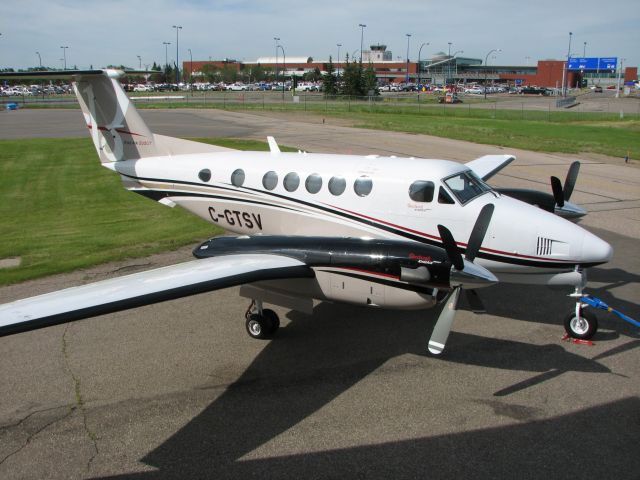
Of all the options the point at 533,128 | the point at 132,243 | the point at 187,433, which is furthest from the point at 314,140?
the point at 187,433

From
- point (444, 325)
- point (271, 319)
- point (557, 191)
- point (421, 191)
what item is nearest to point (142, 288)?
point (271, 319)

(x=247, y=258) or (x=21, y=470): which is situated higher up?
(x=247, y=258)

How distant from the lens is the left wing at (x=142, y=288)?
236 inches

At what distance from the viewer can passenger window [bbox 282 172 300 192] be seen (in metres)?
11.0

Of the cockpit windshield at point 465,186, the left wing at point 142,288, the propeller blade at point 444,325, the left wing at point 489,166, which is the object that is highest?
the cockpit windshield at point 465,186

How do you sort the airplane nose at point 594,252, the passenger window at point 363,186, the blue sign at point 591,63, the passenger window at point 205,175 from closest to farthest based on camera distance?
the airplane nose at point 594,252
the passenger window at point 363,186
the passenger window at point 205,175
the blue sign at point 591,63

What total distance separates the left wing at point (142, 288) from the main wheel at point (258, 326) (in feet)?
3.97

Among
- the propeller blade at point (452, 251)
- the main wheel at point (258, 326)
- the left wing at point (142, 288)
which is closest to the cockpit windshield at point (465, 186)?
the propeller blade at point (452, 251)

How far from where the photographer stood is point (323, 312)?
35.2ft

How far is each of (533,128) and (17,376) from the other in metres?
43.5

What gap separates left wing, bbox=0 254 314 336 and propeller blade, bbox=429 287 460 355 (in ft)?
6.83

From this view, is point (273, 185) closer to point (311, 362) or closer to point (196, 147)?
point (196, 147)

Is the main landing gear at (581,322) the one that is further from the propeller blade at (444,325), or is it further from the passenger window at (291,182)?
the passenger window at (291,182)

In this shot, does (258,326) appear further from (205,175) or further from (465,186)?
(465,186)
